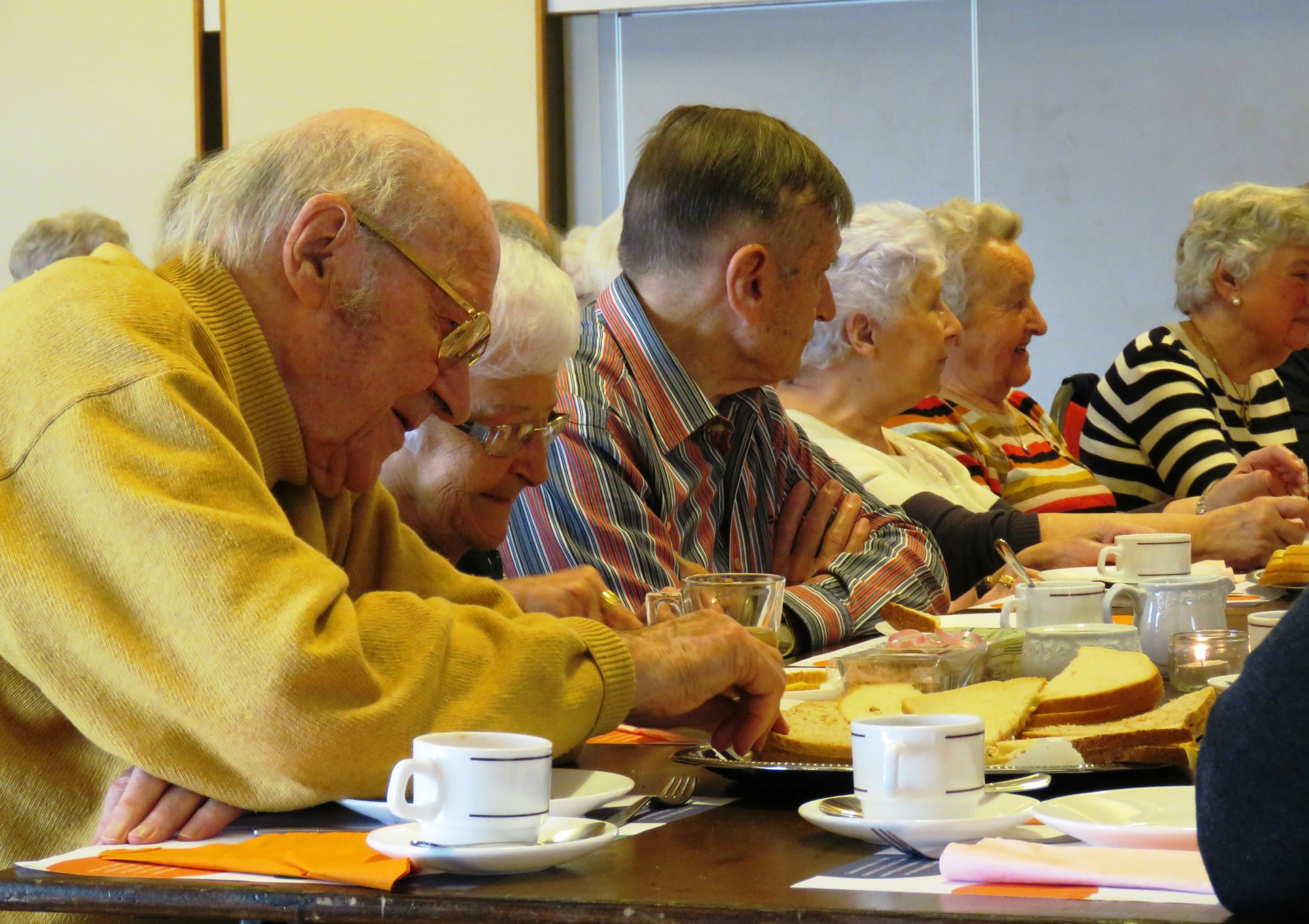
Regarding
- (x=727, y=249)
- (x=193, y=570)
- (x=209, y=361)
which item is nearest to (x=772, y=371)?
(x=727, y=249)

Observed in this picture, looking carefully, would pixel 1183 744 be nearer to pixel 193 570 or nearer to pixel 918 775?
pixel 918 775

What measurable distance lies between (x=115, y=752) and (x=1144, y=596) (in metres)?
1.19

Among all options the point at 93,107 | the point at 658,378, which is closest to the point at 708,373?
the point at 658,378

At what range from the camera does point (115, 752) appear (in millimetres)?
1010

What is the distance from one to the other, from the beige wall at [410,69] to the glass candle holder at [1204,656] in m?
4.24

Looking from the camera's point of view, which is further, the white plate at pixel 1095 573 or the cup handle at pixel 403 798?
the white plate at pixel 1095 573

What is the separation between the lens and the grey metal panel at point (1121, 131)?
5.21 m

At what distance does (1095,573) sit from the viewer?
2504mm

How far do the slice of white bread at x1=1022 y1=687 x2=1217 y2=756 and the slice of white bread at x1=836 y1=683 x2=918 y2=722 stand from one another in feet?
0.46

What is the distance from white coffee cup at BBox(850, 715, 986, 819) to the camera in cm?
91

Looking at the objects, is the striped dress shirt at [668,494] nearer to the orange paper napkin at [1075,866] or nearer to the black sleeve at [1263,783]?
the orange paper napkin at [1075,866]

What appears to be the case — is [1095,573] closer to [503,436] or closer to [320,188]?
[503,436]

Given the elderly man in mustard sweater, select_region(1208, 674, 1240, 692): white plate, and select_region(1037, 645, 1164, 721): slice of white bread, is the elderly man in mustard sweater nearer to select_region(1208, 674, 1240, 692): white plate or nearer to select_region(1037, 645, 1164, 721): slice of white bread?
select_region(1037, 645, 1164, 721): slice of white bread

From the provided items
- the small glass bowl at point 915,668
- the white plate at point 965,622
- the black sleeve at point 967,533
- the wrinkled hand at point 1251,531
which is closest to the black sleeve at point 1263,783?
the small glass bowl at point 915,668
